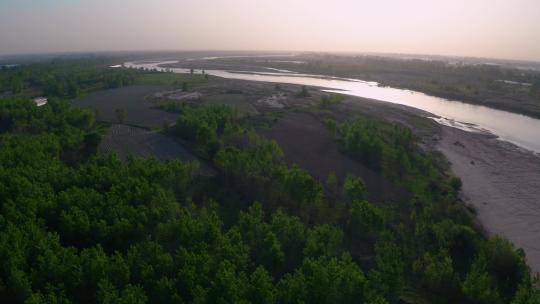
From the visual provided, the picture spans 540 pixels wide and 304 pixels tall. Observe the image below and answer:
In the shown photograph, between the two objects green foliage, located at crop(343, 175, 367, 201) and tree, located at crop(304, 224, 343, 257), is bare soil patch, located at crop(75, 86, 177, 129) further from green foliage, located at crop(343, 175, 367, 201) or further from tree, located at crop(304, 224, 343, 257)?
tree, located at crop(304, 224, 343, 257)

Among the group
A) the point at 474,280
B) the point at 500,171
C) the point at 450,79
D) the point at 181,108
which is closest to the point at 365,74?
the point at 450,79

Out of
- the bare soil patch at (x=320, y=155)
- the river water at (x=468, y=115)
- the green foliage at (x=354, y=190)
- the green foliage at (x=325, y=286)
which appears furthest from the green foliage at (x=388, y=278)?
the river water at (x=468, y=115)

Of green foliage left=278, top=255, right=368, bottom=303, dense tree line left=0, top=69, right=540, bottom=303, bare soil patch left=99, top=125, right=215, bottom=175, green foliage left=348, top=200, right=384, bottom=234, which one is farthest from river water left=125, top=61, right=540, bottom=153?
green foliage left=278, top=255, right=368, bottom=303

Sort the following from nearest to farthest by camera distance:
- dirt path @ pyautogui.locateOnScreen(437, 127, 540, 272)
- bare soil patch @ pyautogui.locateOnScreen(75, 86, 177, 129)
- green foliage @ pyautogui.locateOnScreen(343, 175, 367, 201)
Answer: green foliage @ pyautogui.locateOnScreen(343, 175, 367, 201), dirt path @ pyautogui.locateOnScreen(437, 127, 540, 272), bare soil patch @ pyautogui.locateOnScreen(75, 86, 177, 129)

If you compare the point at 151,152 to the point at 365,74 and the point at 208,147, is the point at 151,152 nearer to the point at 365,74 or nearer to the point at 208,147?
the point at 208,147

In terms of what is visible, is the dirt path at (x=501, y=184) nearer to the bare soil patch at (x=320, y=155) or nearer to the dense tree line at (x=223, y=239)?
the dense tree line at (x=223, y=239)

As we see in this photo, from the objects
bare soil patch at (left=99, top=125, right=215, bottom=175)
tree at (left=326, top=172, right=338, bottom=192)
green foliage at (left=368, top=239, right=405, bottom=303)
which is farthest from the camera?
bare soil patch at (left=99, top=125, right=215, bottom=175)

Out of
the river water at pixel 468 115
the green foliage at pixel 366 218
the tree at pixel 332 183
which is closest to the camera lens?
the green foliage at pixel 366 218

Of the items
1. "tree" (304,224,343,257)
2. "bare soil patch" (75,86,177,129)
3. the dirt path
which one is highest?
"bare soil patch" (75,86,177,129)
